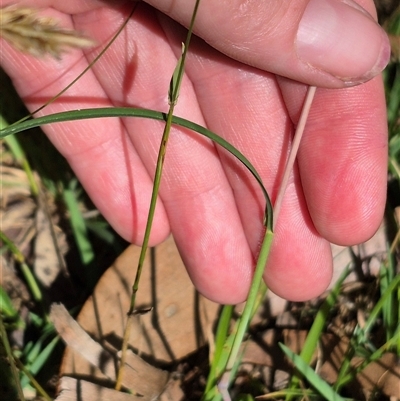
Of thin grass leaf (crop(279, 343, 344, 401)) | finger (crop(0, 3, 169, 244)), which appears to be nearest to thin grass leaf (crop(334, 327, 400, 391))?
thin grass leaf (crop(279, 343, 344, 401))

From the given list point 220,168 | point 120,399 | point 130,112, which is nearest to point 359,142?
point 220,168

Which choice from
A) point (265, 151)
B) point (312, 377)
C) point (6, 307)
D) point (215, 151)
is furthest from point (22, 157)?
point (312, 377)

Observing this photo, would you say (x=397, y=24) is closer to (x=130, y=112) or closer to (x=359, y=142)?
(x=359, y=142)

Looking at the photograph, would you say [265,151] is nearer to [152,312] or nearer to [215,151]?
[215,151]

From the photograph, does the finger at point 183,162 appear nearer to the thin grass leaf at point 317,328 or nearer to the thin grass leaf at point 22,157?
the thin grass leaf at point 317,328

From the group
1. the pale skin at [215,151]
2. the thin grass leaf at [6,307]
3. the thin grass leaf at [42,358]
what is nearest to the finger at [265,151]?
the pale skin at [215,151]

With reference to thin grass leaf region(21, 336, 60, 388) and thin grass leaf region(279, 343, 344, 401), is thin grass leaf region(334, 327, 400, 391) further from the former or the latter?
thin grass leaf region(21, 336, 60, 388)
